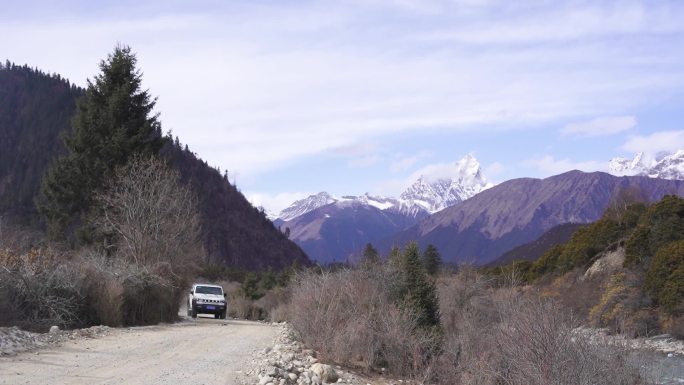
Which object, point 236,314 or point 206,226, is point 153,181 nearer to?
point 236,314

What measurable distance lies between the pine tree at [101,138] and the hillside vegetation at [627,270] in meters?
19.6

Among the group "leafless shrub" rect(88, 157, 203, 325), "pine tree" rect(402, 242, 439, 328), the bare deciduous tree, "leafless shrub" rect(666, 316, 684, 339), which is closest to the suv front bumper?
"leafless shrub" rect(88, 157, 203, 325)

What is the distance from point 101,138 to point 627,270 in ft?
122

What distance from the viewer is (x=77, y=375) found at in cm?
1141

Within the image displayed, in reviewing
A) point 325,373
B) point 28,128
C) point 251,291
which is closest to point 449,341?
point 325,373

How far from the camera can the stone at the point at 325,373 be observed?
1373 cm

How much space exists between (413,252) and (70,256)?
12.7 metres

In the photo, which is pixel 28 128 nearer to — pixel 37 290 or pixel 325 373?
pixel 37 290

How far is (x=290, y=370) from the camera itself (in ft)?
44.7

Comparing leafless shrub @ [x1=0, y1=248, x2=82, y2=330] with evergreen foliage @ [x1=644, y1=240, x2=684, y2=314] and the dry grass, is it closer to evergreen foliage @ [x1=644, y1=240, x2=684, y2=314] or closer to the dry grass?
the dry grass

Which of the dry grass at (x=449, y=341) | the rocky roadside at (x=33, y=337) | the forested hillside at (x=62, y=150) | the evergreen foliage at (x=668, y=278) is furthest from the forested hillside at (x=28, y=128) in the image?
the dry grass at (x=449, y=341)

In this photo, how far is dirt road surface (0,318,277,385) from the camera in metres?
11.3

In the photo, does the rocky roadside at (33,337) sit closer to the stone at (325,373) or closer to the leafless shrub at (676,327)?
the stone at (325,373)

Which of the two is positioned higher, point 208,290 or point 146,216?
point 146,216
